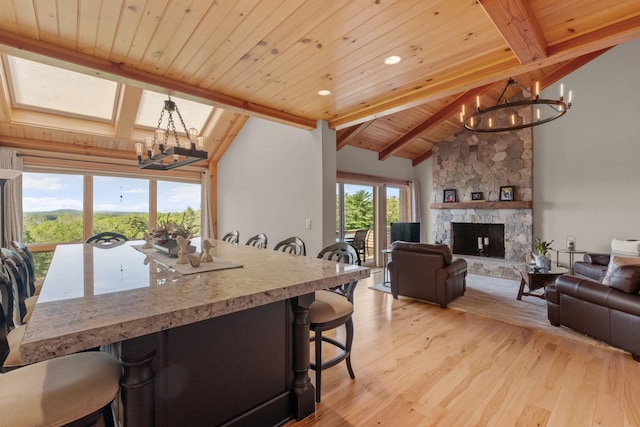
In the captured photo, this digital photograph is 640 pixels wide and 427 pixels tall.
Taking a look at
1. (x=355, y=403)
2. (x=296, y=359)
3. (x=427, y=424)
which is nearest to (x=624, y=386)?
(x=427, y=424)

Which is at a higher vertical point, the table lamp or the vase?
the table lamp

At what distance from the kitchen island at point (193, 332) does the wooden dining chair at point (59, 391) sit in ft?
0.28

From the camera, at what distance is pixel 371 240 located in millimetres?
6652

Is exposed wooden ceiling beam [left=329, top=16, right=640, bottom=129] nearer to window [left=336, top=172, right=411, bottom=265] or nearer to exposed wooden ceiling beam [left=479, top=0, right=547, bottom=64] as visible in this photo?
exposed wooden ceiling beam [left=479, top=0, right=547, bottom=64]

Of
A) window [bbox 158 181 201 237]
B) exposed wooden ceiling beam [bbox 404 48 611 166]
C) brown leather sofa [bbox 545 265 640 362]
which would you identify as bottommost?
brown leather sofa [bbox 545 265 640 362]

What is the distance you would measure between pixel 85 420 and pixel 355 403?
4.93ft

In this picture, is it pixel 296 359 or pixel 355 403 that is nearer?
pixel 296 359

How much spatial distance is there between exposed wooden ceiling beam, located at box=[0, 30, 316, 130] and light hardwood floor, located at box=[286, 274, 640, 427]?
2.73 metres

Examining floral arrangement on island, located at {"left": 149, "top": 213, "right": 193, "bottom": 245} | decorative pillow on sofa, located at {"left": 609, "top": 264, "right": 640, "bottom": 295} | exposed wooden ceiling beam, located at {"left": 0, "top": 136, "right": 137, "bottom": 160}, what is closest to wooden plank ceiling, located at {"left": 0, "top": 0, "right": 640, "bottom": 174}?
exposed wooden ceiling beam, located at {"left": 0, "top": 136, "right": 137, "bottom": 160}

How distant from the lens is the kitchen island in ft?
3.28

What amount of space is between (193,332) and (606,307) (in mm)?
3506

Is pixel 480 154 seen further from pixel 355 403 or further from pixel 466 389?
pixel 355 403

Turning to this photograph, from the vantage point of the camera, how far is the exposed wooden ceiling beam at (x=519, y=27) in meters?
1.73

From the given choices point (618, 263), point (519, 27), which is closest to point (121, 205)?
point (519, 27)
